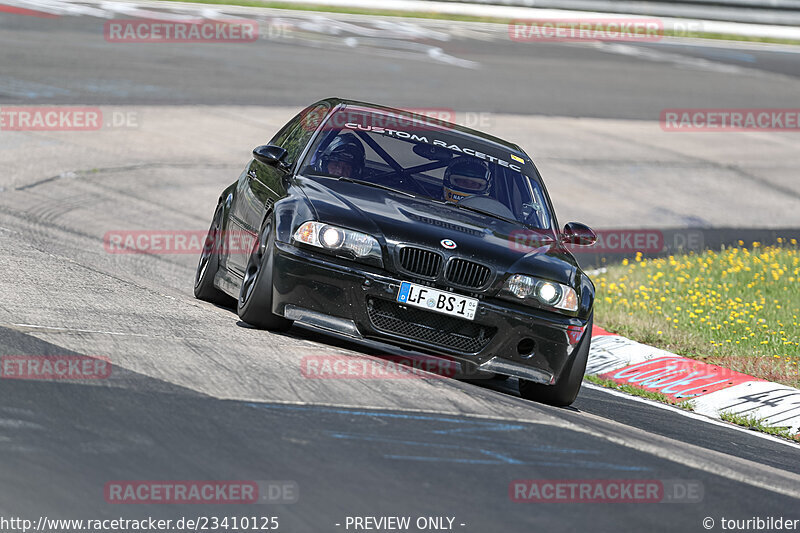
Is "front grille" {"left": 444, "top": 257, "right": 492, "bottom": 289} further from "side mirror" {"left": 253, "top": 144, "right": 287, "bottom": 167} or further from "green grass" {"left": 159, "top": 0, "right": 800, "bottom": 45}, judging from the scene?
"green grass" {"left": 159, "top": 0, "right": 800, "bottom": 45}

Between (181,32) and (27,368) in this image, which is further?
(181,32)

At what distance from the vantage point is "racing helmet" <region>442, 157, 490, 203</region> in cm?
840

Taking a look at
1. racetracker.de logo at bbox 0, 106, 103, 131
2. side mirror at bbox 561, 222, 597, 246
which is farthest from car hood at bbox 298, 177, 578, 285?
racetracker.de logo at bbox 0, 106, 103, 131

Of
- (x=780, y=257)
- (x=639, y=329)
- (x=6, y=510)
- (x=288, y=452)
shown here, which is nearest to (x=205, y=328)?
(x=288, y=452)

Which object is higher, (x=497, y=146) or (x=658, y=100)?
(x=497, y=146)

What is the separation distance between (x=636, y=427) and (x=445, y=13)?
80.5ft

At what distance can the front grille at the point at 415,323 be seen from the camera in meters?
7.16

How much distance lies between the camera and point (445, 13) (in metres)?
30.8

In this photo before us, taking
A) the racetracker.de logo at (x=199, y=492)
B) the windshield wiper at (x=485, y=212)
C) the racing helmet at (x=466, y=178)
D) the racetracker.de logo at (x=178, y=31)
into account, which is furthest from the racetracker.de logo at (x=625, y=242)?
the racetracker.de logo at (x=178, y=31)

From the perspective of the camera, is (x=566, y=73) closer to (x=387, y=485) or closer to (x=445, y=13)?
(x=445, y=13)

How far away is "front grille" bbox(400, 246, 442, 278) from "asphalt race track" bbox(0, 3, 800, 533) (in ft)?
2.07

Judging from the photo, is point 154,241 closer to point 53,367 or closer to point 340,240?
point 340,240

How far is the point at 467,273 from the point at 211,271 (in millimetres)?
2608

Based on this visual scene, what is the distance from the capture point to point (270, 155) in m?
8.30
